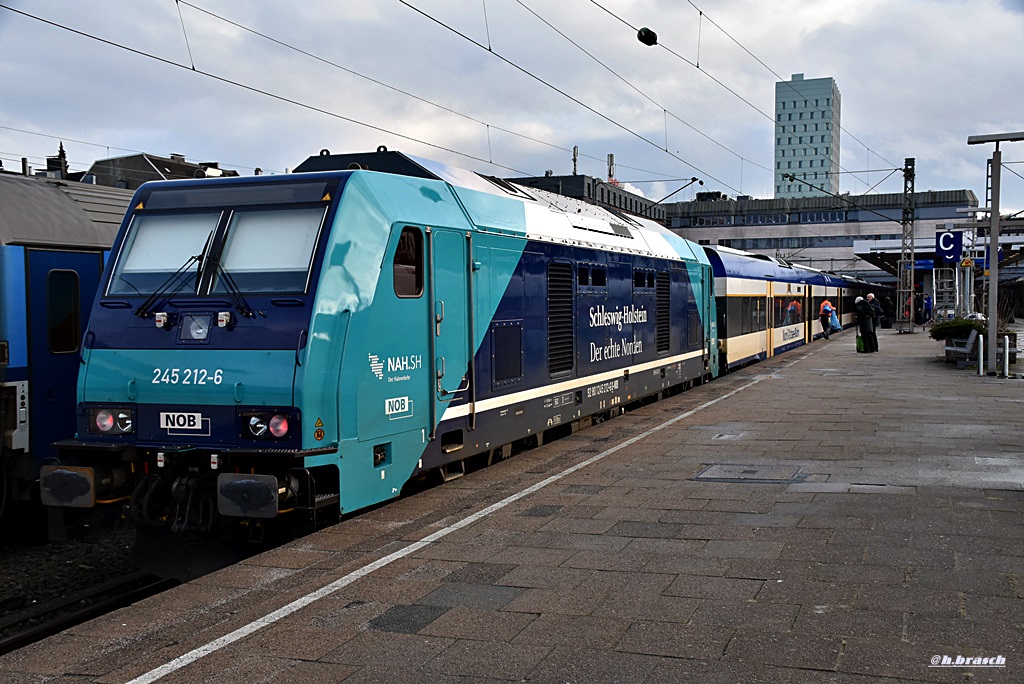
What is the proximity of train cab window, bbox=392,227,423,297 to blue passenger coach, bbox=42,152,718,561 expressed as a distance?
0.06ft

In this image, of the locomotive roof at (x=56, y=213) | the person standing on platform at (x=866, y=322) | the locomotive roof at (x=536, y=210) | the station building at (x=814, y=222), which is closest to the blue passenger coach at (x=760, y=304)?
the person standing on platform at (x=866, y=322)

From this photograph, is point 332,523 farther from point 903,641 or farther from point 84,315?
point 903,641

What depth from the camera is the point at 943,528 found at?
284 inches

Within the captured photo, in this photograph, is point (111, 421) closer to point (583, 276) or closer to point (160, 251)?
point (160, 251)

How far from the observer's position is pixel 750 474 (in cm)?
972

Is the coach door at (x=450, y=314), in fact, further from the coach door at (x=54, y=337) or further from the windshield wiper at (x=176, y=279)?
the coach door at (x=54, y=337)

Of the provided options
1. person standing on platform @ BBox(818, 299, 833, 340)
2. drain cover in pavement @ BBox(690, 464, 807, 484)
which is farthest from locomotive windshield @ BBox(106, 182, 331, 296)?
person standing on platform @ BBox(818, 299, 833, 340)

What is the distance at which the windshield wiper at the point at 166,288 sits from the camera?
7.66 meters

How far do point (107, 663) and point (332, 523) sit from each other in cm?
320

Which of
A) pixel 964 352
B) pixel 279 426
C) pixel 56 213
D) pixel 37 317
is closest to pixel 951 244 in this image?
pixel 964 352

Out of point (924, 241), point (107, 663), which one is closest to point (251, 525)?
point (107, 663)

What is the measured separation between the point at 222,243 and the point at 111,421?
63.7 inches

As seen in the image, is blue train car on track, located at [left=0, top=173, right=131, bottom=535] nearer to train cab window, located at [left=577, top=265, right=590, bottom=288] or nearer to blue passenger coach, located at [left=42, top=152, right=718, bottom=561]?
blue passenger coach, located at [left=42, top=152, right=718, bottom=561]

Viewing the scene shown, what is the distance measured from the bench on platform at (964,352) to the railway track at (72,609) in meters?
19.4
